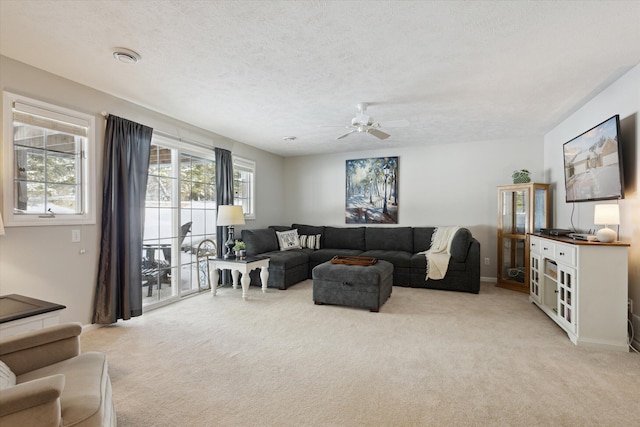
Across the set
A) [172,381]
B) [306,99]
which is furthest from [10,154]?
[306,99]

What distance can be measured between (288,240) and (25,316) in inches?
175

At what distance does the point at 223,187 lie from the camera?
5.12 metres

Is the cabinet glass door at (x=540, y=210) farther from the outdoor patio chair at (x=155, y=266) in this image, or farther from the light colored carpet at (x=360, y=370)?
the outdoor patio chair at (x=155, y=266)

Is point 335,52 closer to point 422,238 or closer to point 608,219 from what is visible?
point 608,219

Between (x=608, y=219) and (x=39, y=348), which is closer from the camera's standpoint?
(x=39, y=348)

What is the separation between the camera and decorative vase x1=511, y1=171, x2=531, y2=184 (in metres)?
4.94

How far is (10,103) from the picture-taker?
2.68 meters

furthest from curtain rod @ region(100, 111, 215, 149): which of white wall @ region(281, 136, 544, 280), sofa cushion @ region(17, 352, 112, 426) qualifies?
sofa cushion @ region(17, 352, 112, 426)

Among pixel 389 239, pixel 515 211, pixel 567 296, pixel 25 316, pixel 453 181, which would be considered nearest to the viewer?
pixel 25 316

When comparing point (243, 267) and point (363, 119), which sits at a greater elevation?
point (363, 119)

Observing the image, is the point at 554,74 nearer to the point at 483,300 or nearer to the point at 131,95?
the point at 483,300

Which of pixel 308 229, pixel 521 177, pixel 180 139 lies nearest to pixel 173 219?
pixel 180 139

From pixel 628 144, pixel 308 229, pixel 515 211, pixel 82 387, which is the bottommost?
pixel 82 387

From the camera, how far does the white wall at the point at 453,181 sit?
549 cm
